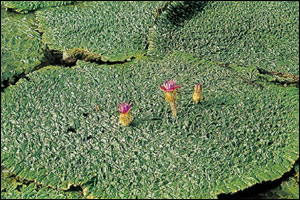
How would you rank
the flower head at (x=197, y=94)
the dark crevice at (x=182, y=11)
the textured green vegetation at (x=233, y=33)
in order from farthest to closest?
the dark crevice at (x=182, y=11), the textured green vegetation at (x=233, y=33), the flower head at (x=197, y=94)

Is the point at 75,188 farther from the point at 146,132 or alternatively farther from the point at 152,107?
the point at 152,107

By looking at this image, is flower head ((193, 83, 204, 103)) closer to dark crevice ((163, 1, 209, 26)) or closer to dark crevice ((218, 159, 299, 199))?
dark crevice ((218, 159, 299, 199))

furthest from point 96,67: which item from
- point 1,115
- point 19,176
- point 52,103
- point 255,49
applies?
point 255,49

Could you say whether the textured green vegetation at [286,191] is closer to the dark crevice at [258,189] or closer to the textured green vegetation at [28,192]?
the dark crevice at [258,189]

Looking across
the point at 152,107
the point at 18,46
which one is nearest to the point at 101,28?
the point at 18,46

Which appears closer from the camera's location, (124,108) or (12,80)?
(124,108)

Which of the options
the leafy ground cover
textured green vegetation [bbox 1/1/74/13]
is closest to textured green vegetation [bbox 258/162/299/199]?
the leafy ground cover

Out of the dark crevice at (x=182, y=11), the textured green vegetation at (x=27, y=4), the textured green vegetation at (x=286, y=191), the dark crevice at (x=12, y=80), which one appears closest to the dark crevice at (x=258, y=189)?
the textured green vegetation at (x=286, y=191)
